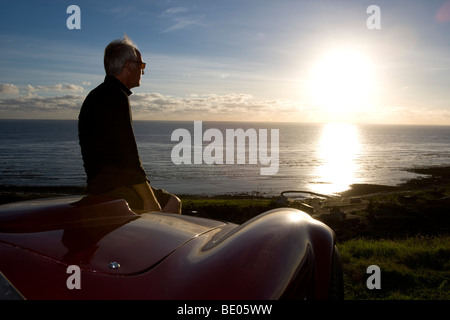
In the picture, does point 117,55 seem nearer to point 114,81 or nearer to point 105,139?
point 114,81

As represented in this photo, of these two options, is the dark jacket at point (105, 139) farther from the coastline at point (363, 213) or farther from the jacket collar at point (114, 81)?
the coastline at point (363, 213)

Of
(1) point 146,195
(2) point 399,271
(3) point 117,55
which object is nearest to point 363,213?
(2) point 399,271

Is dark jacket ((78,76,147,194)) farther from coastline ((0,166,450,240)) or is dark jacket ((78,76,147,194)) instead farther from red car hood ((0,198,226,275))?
coastline ((0,166,450,240))

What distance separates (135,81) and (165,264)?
8.22 ft

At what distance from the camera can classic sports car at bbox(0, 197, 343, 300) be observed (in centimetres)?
146

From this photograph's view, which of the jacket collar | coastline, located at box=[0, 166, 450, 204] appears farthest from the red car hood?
coastline, located at box=[0, 166, 450, 204]

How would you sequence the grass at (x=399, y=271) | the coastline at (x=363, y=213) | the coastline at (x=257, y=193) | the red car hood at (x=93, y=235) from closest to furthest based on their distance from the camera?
1. the red car hood at (x=93, y=235)
2. the grass at (x=399, y=271)
3. the coastline at (x=363, y=213)
4. the coastline at (x=257, y=193)

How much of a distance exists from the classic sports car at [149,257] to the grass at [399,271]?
3525 mm

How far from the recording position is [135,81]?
3.75 metres

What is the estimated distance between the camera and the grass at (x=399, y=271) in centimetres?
506

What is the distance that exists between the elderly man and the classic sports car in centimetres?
118

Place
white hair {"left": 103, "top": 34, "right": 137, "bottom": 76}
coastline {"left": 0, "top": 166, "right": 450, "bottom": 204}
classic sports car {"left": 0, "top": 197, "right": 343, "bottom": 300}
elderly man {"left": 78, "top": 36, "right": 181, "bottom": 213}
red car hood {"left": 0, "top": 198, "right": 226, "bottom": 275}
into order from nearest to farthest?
classic sports car {"left": 0, "top": 197, "right": 343, "bottom": 300}
red car hood {"left": 0, "top": 198, "right": 226, "bottom": 275}
elderly man {"left": 78, "top": 36, "right": 181, "bottom": 213}
white hair {"left": 103, "top": 34, "right": 137, "bottom": 76}
coastline {"left": 0, "top": 166, "right": 450, "bottom": 204}

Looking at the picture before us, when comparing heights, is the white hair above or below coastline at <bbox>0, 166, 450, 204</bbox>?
above

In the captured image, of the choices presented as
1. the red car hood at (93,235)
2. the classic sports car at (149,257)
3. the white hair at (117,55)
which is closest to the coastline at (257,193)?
the white hair at (117,55)
